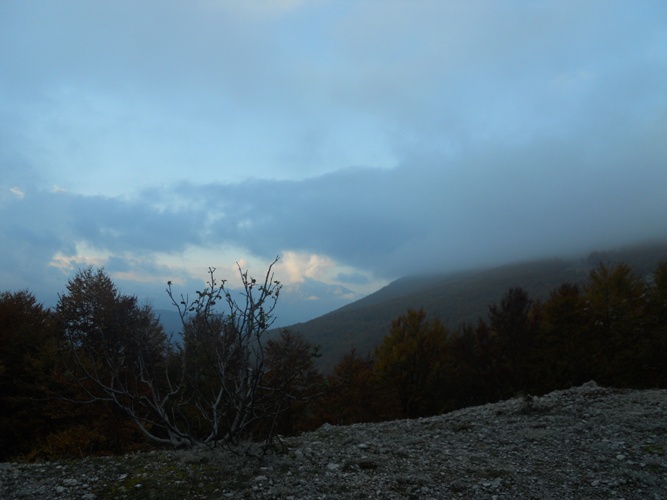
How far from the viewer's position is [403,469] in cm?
727

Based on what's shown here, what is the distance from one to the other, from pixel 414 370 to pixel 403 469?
25045 mm

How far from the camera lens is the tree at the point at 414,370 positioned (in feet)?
101

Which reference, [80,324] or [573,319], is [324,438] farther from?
[573,319]

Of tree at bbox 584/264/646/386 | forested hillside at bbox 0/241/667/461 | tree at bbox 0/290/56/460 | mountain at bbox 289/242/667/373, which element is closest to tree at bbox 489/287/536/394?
forested hillside at bbox 0/241/667/461

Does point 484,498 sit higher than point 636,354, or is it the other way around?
point 484,498

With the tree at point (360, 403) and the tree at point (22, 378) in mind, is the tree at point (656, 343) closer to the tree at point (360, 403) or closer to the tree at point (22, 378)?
the tree at point (360, 403)

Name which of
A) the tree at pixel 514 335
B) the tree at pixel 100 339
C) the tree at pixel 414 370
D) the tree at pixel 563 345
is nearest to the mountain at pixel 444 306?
the tree at pixel 514 335

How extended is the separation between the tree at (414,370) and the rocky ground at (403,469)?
21.0 meters

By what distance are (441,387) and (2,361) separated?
2721 cm

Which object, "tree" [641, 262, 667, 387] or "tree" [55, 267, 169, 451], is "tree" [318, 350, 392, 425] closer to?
"tree" [55, 267, 169, 451]

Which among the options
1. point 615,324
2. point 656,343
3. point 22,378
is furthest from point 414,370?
point 22,378

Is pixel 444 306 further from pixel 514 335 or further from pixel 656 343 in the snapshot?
pixel 656 343

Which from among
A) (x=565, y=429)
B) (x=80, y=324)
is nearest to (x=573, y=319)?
(x=565, y=429)

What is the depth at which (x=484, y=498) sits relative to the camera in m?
6.11
